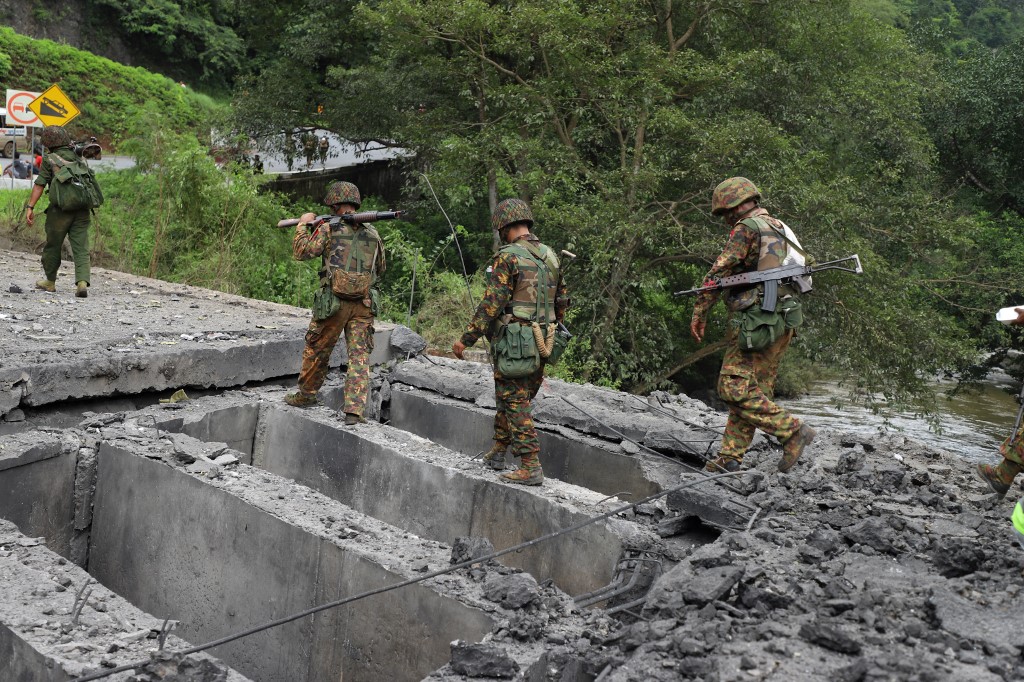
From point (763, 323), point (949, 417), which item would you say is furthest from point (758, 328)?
point (949, 417)

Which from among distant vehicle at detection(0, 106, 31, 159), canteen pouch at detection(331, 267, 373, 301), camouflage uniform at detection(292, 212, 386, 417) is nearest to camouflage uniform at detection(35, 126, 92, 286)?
camouflage uniform at detection(292, 212, 386, 417)

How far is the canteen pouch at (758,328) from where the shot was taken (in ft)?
17.8

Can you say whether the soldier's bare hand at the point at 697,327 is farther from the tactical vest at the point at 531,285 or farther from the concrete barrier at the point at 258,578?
the concrete barrier at the point at 258,578

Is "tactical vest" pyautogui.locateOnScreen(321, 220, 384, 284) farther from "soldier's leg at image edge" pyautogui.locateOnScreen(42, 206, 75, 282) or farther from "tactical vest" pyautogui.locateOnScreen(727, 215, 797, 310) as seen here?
"soldier's leg at image edge" pyautogui.locateOnScreen(42, 206, 75, 282)

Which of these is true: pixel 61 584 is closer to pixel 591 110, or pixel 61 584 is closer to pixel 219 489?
pixel 219 489

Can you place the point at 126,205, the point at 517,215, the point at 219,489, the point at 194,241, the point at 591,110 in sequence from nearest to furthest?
the point at 219,489, the point at 517,215, the point at 591,110, the point at 194,241, the point at 126,205

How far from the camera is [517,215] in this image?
5590 mm

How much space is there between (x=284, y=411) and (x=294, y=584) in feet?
7.91

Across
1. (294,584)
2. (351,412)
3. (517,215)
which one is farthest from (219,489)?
(517,215)

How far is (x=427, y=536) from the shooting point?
603 centimetres

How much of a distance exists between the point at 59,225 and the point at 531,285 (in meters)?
5.83

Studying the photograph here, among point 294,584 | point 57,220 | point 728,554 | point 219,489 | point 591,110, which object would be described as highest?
point 591,110

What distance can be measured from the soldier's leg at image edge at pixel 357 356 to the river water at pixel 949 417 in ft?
31.9

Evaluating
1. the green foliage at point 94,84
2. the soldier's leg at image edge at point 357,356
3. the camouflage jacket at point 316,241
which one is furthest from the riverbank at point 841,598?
the green foliage at point 94,84
